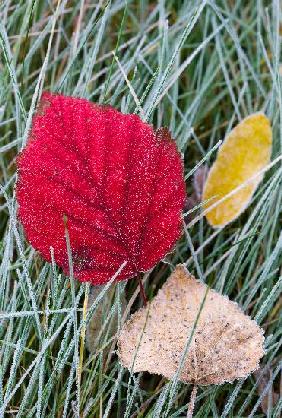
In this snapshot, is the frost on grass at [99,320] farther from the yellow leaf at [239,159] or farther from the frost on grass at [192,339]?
the yellow leaf at [239,159]

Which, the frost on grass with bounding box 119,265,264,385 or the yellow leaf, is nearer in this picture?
the frost on grass with bounding box 119,265,264,385

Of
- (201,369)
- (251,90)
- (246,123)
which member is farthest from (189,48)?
(201,369)

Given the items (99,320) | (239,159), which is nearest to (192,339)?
(99,320)

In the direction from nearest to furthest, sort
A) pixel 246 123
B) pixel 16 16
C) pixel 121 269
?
pixel 121 269
pixel 246 123
pixel 16 16

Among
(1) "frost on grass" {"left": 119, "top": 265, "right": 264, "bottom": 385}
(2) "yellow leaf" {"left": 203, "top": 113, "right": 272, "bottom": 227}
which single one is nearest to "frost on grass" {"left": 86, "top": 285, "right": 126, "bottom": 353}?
(1) "frost on grass" {"left": 119, "top": 265, "right": 264, "bottom": 385}

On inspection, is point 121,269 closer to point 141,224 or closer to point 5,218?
point 141,224

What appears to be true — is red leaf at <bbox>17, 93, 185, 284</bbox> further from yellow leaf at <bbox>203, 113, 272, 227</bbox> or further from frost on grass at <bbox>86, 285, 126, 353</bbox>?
yellow leaf at <bbox>203, 113, 272, 227</bbox>
